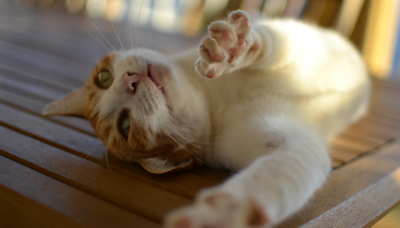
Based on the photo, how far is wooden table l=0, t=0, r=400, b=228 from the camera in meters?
0.87

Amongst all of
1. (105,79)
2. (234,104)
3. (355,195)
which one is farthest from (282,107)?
(105,79)

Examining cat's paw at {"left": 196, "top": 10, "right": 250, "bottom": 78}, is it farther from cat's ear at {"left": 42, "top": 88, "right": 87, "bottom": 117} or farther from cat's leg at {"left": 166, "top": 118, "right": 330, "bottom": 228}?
cat's ear at {"left": 42, "top": 88, "right": 87, "bottom": 117}

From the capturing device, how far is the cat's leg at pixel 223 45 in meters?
1.00

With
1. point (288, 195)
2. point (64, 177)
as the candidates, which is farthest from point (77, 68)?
point (288, 195)

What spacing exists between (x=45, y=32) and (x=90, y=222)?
11.6 ft

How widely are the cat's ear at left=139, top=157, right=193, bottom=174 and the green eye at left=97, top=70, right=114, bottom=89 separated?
1.47ft

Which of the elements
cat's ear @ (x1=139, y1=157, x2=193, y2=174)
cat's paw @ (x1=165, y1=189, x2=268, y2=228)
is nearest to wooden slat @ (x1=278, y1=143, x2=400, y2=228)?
cat's paw @ (x1=165, y1=189, x2=268, y2=228)

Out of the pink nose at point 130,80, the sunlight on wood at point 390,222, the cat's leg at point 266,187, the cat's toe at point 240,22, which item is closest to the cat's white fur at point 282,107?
→ the cat's leg at point 266,187

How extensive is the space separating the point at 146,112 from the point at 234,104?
463mm

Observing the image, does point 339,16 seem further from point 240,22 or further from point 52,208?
point 52,208

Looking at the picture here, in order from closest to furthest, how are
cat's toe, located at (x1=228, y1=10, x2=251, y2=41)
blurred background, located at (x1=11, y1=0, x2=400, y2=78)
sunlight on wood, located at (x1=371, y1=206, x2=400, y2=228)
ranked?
cat's toe, located at (x1=228, y1=10, x2=251, y2=41), sunlight on wood, located at (x1=371, y1=206, x2=400, y2=228), blurred background, located at (x1=11, y1=0, x2=400, y2=78)

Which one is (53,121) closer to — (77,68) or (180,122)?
(180,122)

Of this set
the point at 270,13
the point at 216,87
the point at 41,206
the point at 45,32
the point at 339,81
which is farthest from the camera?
the point at 270,13

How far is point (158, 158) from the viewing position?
1.23 m
